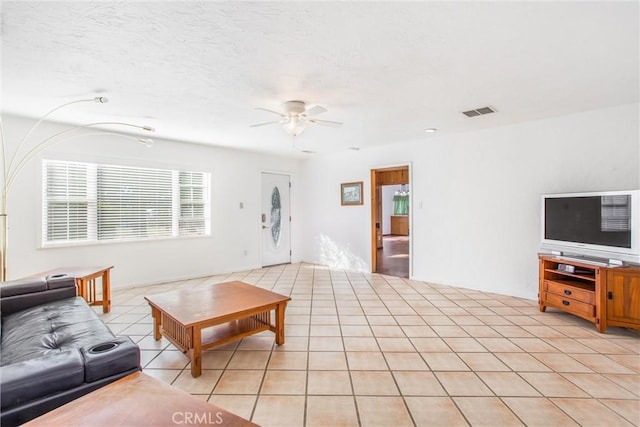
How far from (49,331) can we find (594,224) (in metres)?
4.86

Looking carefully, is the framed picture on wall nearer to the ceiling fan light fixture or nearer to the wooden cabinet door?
the ceiling fan light fixture

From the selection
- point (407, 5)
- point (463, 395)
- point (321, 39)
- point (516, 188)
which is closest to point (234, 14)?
point (321, 39)

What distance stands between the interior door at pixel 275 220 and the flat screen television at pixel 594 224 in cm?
464

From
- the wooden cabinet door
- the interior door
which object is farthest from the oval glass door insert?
the wooden cabinet door

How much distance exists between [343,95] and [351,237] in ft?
11.3

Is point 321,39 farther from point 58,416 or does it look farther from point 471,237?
point 471,237

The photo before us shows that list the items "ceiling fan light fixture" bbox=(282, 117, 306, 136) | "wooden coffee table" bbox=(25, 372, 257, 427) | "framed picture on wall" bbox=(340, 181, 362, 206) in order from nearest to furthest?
1. "wooden coffee table" bbox=(25, 372, 257, 427)
2. "ceiling fan light fixture" bbox=(282, 117, 306, 136)
3. "framed picture on wall" bbox=(340, 181, 362, 206)

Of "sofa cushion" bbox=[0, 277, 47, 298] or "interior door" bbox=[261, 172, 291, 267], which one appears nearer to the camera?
"sofa cushion" bbox=[0, 277, 47, 298]

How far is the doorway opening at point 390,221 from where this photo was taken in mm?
5633

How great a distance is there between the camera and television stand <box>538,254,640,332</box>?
2.75m

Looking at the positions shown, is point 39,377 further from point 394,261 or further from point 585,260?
point 394,261

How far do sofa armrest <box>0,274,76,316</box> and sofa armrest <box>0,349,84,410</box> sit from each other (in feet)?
5.76

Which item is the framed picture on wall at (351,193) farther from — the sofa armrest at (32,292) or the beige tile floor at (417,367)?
the sofa armrest at (32,292)


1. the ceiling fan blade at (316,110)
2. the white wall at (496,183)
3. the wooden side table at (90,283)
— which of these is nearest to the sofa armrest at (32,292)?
the wooden side table at (90,283)
